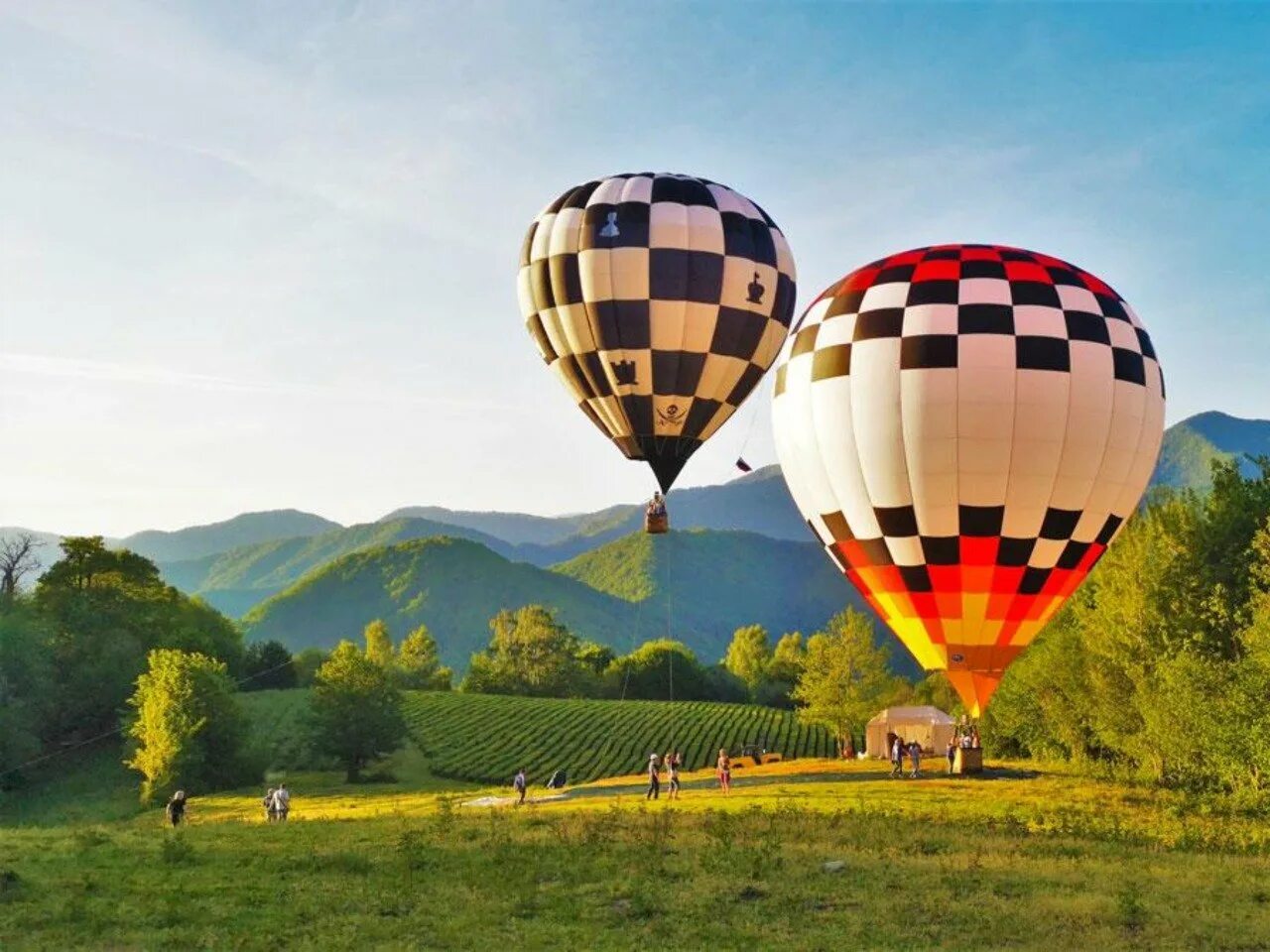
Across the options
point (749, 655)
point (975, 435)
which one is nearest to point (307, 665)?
point (749, 655)

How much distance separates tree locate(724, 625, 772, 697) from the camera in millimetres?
152363

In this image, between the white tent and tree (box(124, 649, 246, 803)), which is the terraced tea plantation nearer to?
tree (box(124, 649, 246, 803))

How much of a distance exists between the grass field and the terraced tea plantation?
44.3 metres

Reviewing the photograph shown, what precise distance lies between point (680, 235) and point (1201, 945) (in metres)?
23.3

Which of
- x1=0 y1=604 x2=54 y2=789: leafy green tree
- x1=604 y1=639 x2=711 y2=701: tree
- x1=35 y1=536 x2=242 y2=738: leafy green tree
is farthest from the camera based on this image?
x1=604 y1=639 x2=711 y2=701: tree

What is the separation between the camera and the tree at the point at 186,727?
62.8 m

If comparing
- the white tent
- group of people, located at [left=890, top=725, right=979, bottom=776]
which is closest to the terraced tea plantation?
the white tent

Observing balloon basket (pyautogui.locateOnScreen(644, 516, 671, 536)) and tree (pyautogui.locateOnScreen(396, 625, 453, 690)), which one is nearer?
balloon basket (pyautogui.locateOnScreen(644, 516, 671, 536))

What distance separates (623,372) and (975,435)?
38.4 feet

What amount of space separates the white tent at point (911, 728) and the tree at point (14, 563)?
62.2m

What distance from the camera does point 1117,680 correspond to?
134ft

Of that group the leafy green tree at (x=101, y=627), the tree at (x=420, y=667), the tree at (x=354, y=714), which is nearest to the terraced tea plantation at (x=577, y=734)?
the tree at (x=354, y=714)

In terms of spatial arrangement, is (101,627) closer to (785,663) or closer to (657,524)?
(657,524)

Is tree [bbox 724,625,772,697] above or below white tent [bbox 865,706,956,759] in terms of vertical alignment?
above
